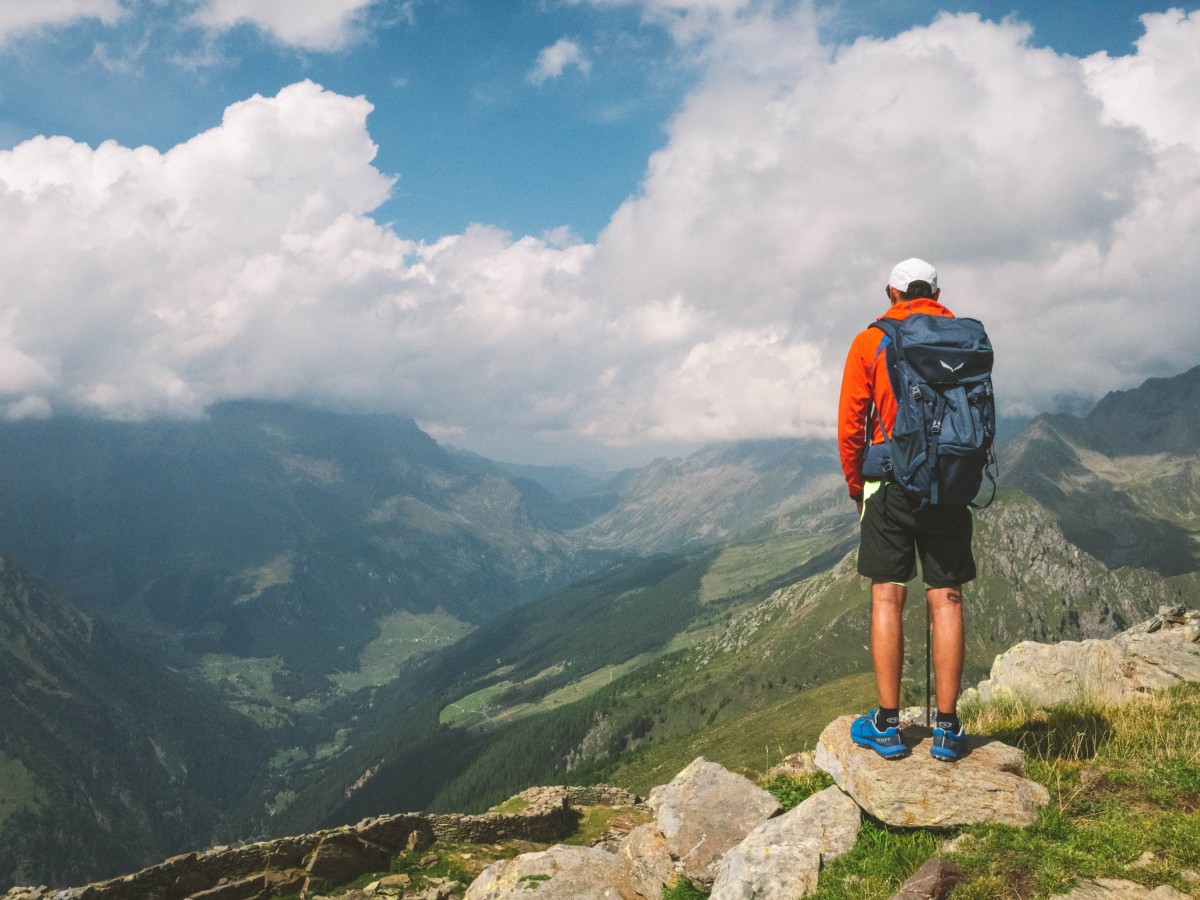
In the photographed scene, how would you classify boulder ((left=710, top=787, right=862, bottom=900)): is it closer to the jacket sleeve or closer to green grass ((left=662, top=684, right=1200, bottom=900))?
green grass ((left=662, top=684, right=1200, bottom=900))

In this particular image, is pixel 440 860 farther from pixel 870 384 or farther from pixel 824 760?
pixel 870 384

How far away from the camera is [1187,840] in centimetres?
737

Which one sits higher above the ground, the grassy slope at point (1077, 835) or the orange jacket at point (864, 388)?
the orange jacket at point (864, 388)

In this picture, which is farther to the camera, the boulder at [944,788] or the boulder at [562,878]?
the boulder at [562,878]

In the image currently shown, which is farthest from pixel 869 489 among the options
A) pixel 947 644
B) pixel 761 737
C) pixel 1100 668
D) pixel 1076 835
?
pixel 761 737

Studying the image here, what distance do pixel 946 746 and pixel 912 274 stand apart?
22.5 feet

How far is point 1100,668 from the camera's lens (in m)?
19.7

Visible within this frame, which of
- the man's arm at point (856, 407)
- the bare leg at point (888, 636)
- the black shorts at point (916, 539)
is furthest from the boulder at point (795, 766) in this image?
the man's arm at point (856, 407)

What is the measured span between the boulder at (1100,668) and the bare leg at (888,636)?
10.2 meters

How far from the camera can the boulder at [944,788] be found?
8.06m

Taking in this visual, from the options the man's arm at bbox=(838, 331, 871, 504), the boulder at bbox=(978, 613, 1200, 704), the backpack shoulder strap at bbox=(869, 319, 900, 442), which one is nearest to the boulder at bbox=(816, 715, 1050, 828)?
the man's arm at bbox=(838, 331, 871, 504)

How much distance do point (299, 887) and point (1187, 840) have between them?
2657 centimetres

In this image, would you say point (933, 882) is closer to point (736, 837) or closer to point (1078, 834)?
point (1078, 834)

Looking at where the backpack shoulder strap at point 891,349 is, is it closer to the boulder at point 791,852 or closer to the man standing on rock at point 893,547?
the man standing on rock at point 893,547
